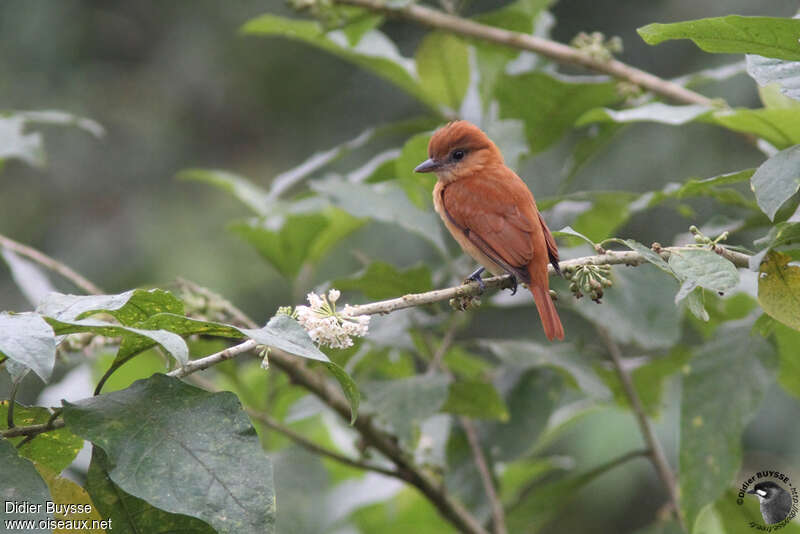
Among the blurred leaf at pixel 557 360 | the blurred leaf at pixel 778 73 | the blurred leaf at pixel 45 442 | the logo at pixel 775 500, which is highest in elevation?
the blurred leaf at pixel 778 73

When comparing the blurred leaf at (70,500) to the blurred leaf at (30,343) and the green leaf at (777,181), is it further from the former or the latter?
the green leaf at (777,181)

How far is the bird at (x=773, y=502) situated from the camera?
6.63ft

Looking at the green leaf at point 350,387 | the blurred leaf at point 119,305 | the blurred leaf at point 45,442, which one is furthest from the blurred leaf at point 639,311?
the blurred leaf at point 45,442

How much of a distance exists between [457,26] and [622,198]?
818 millimetres

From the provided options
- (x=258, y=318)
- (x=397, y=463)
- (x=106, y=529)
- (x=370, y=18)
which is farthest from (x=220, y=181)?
(x=258, y=318)

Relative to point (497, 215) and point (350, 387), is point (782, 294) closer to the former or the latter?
point (350, 387)

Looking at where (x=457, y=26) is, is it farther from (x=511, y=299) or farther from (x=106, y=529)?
(x=106, y=529)

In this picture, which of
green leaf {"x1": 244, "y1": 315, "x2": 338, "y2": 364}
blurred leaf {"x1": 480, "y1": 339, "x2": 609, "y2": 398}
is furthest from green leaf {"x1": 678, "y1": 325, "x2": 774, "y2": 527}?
green leaf {"x1": 244, "y1": 315, "x2": 338, "y2": 364}

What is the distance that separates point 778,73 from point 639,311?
87 centimetres

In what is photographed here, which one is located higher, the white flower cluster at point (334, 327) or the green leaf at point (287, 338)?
the green leaf at point (287, 338)

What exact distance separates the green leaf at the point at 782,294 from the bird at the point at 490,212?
624mm

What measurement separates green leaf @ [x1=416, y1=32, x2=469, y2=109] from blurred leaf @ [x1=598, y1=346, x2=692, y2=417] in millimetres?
1011

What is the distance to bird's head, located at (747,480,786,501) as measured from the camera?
206 cm

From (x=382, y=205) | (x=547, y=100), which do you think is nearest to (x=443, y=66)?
(x=547, y=100)
